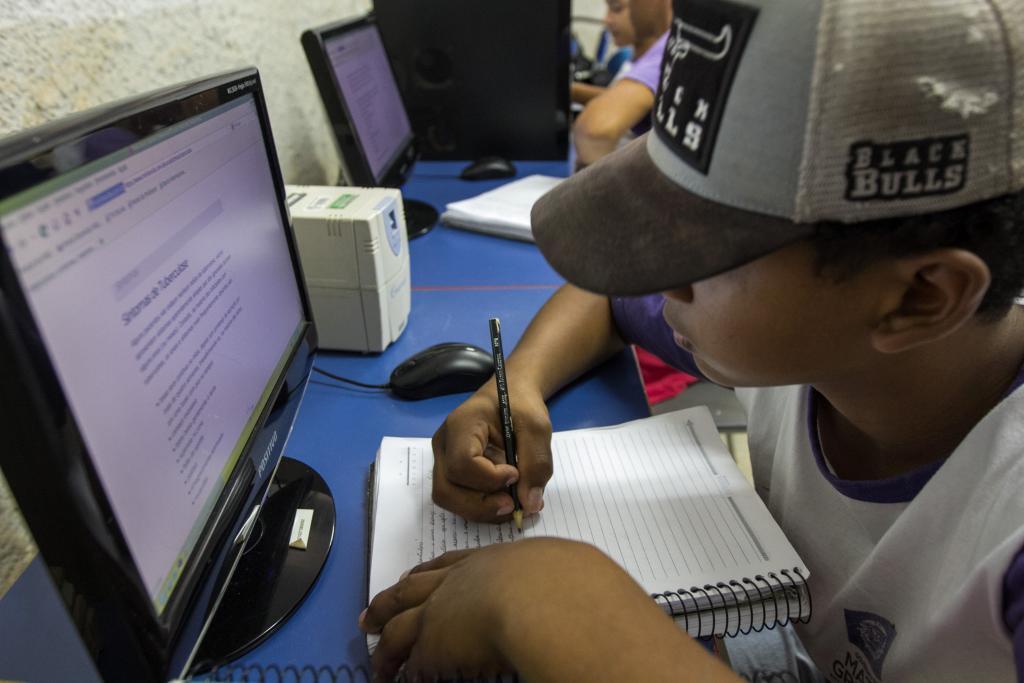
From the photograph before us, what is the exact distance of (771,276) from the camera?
42 cm

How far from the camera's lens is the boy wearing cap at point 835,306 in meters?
0.35

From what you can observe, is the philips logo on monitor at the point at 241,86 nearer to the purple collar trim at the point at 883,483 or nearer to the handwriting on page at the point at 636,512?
the handwriting on page at the point at 636,512

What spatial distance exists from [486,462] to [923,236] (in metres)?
0.37

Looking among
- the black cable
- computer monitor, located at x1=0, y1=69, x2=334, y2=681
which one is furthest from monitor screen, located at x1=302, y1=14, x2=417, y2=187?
computer monitor, located at x1=0, y1=69, x2=334, y2=681

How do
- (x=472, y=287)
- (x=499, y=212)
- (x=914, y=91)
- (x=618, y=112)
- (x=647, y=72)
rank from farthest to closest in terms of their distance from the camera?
(x=647, y=72) < (x=618, y=112) < (x=499, y=212) < (x=472, y=287) < (x=914, y=91)

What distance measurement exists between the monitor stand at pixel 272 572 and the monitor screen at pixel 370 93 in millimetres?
661

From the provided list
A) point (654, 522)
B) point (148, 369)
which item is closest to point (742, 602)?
point (654, 522)

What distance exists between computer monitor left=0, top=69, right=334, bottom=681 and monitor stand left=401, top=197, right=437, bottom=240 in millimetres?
731

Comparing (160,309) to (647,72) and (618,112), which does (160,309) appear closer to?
(618,112)

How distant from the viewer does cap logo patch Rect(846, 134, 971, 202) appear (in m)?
0.35

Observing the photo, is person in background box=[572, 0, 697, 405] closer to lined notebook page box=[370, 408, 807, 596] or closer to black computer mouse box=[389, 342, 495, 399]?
black computer mouse box=[389, 342, 495, 399]

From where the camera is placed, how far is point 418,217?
139 centimetres

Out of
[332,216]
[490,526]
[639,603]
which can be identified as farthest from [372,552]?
[332,216]

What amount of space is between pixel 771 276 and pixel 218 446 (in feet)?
1.30
